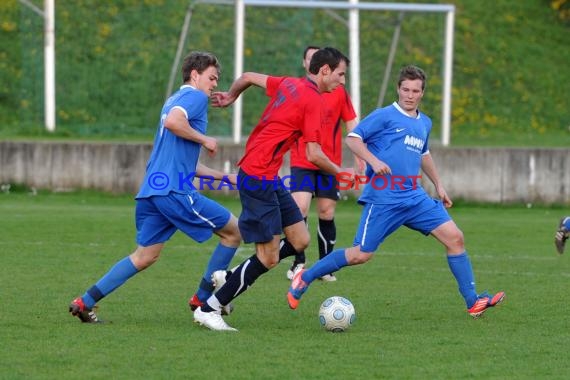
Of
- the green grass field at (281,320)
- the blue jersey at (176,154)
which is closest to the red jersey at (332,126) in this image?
the green grass field at (281,320)

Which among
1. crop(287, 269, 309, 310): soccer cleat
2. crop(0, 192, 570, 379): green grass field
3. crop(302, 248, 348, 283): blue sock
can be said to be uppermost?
crop(302, 248, 348, 283): blue sock

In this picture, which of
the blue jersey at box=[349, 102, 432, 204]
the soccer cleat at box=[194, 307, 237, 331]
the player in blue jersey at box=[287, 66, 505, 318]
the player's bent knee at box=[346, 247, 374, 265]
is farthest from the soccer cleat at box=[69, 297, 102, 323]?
the blue jersey at box=[349, 102, 432, 204]

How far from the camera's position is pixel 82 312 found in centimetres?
795

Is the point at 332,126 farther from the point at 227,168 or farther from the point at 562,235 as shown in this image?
the point at 227,168

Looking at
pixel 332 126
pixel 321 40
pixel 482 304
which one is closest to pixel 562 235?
pixel 482 304

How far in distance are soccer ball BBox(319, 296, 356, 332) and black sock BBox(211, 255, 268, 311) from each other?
52 cm

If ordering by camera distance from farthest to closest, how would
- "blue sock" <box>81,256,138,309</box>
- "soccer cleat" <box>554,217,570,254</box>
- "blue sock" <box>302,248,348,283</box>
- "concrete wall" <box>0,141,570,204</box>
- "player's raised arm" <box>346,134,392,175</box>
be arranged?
"concrete wall" <box>0,141,570,204</box> → "soccer cleat" <box>554,217,570,254</box> → "blue sock" <box>302,248,348,283</box> → "player's raised arm" <box>346,134,392,175</box> → "blue sock" <box>81,256,138,309</box>

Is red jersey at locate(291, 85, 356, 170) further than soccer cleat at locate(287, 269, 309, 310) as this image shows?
Yes

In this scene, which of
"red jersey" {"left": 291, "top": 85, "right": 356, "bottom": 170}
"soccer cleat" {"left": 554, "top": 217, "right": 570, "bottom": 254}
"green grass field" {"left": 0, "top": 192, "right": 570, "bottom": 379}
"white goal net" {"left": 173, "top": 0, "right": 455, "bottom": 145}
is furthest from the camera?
"white goal net" {"left": 173, "top": 0, "right": 455, "bottom": 145}

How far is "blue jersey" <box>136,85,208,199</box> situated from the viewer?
7891mm

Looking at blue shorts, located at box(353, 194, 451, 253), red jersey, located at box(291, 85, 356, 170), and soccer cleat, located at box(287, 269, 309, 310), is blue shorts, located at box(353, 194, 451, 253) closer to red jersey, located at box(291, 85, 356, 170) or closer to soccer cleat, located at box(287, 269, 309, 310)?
soccer cleat, located at box(287, 269, 309, 310)

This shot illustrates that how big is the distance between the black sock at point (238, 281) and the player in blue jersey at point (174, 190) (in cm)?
36

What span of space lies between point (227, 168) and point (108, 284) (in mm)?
9953

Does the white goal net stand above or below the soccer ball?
above
